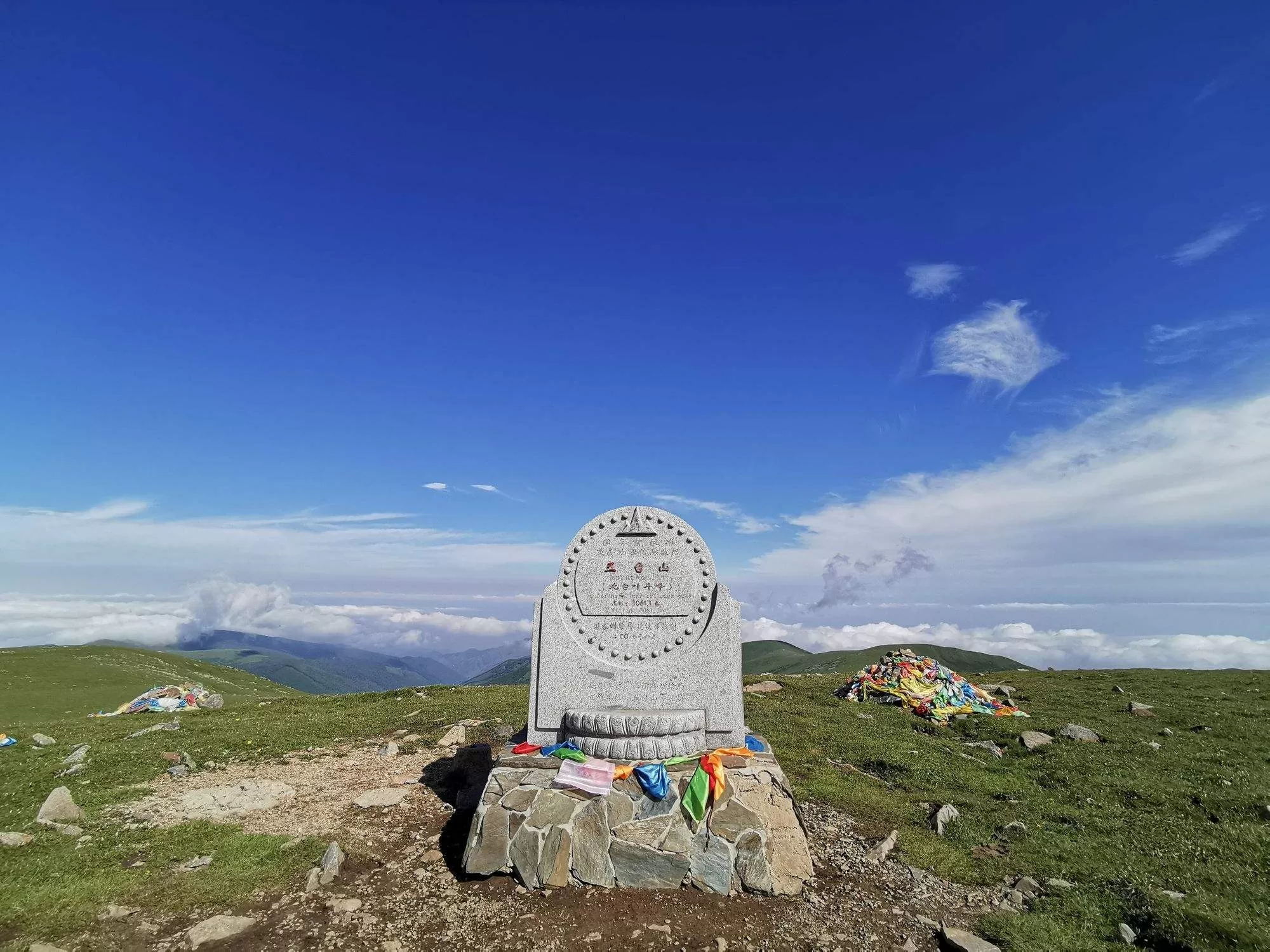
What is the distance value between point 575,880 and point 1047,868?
619cm

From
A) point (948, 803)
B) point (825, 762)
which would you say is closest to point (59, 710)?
point (825, 762)

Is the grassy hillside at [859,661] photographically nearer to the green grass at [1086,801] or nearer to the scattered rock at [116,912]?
the green grass at [1086,801]

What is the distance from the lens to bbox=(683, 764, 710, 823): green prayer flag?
8.20m

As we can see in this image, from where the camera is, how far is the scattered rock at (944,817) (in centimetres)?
976

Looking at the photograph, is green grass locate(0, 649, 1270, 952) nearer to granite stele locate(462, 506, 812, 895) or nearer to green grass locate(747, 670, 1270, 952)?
green grass locate(747, 670, 1270, 952)

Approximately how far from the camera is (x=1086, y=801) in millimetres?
10945

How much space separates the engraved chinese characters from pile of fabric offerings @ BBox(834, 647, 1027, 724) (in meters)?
11.2

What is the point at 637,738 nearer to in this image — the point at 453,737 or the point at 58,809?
the point at 453,737

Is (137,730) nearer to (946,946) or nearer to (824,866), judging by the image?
(824,866)

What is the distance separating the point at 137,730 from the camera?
1650 cm

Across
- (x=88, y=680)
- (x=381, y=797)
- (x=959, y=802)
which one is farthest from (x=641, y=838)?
(x=88, y=680)

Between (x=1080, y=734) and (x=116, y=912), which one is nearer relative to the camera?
(x=116, y=912)

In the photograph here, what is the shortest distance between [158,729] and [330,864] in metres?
11.7

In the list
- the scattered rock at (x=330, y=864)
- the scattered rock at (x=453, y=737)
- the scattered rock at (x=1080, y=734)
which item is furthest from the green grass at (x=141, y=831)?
the scattered rock at (x=1080, y=734)
